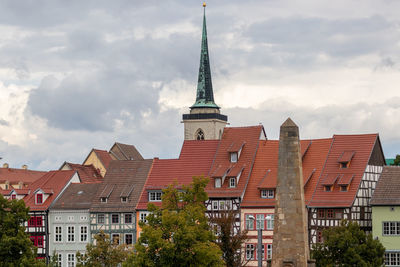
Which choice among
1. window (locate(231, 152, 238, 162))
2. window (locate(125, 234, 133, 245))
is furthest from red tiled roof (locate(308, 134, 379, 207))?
window (locate(125, 234, 133, 245))

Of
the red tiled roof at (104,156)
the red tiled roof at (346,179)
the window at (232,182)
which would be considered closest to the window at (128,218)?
the window at (232,182)

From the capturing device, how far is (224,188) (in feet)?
290

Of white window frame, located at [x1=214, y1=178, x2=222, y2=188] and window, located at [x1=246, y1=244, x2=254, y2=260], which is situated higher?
white window frame, located at [x1=214, y1=178, x2=222, y2=188]

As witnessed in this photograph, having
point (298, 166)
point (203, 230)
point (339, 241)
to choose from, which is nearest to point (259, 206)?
point (339, 241)

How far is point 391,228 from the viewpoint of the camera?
263 ft

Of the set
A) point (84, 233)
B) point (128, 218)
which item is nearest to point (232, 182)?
point (128, 218)

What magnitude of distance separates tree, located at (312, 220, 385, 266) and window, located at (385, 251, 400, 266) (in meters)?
5.85

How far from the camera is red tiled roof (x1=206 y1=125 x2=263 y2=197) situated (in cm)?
8794

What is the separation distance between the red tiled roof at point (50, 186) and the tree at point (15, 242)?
21.7 metres

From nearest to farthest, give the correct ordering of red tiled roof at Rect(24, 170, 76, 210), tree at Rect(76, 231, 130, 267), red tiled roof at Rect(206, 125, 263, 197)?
tree at Rect(76, 231, 130, 267)
red tiled roof at Rect(206, 125, 263, 197)
red tiled roof at Rect(24, 170, 76, 210)

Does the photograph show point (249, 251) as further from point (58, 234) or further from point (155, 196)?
point (58, 234)

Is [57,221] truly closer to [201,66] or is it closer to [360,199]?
[360,199]

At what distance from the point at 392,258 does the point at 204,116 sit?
81944 millimetres

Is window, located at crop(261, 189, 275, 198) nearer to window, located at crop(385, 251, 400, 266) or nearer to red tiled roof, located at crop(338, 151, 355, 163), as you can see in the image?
red tiled roof, located at crop(338, 151, 355, 163)
